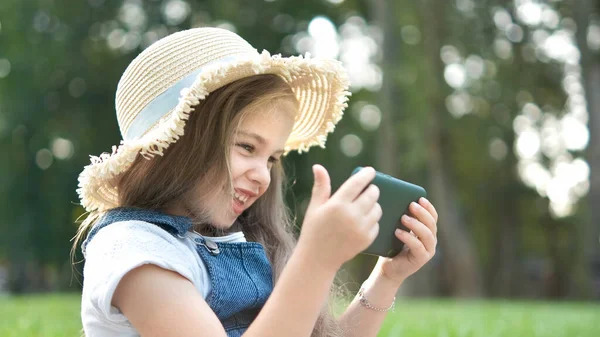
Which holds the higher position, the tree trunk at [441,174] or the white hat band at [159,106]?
the tree trunk at [441,174]

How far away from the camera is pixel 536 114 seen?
1712cm

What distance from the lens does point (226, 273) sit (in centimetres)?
187

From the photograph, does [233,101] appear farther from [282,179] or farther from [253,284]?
[282,179]

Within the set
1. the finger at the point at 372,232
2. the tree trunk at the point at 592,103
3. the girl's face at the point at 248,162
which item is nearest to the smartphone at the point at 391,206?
the finger at the point at 372,232

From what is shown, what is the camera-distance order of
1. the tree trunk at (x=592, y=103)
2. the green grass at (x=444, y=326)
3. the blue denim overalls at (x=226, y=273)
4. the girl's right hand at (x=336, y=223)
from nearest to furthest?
the girl's right hand at (x=336, y=223), the blue denim overalls at (x=226, y=273), the green grass at (x=444, y=326), the tree trunk at (x=592, y=103)

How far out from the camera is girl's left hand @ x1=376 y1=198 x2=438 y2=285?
1833 mm

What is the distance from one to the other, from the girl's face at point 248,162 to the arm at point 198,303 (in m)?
0.32

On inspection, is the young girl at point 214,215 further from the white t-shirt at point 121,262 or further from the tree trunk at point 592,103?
the tree trunk at point 592,103

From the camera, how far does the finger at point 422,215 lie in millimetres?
1828

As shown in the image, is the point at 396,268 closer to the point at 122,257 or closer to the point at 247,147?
the point at 247,147

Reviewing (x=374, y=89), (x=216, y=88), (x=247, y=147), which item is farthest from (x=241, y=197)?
(x=374, y=89)

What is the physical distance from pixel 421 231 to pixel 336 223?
0.44m

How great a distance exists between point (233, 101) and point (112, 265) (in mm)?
541

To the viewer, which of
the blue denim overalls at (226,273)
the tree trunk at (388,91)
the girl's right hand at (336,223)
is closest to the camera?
the girl's right hand at (336,223)
